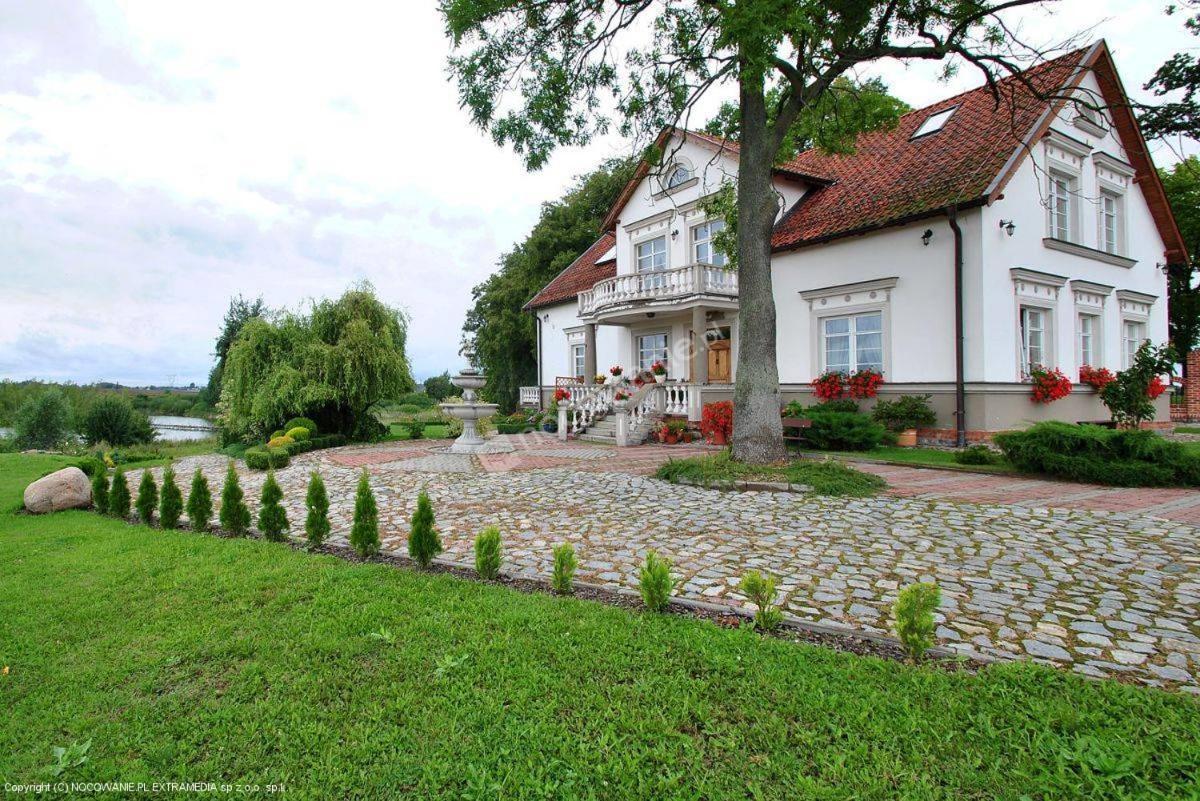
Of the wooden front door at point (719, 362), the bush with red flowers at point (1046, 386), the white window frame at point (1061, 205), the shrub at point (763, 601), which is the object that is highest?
the white window frame at point (1061, 205)

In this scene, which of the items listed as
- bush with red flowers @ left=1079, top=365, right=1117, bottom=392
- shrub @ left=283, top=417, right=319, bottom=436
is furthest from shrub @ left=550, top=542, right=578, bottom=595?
bush with red flowers @ left=1079, top=365, right=1117, bottom=392

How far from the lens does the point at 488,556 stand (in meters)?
4.50

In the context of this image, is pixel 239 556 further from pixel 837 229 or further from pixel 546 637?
pixel 837 229

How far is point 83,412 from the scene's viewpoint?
24297 millimetres

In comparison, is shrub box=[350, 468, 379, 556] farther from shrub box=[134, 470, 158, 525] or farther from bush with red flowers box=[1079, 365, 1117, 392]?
bush with red flowers box=[1079, 365, 1117, 392]

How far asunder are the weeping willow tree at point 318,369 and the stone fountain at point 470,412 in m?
3.61

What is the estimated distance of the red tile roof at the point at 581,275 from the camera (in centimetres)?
2380

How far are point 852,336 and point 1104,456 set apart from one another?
21.2 ft

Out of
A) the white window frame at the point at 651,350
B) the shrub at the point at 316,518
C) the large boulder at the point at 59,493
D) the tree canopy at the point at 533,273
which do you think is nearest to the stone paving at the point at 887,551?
the shrub at the point at 316,518

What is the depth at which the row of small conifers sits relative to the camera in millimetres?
3072

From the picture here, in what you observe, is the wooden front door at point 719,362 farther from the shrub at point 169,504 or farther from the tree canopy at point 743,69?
the shrub at point 169,504

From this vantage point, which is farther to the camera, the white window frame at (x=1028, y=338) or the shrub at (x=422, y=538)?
the white window frame at (x=1028, y=338)

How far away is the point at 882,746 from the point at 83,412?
104 feet

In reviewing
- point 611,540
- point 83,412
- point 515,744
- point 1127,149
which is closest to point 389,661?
point 515,744
